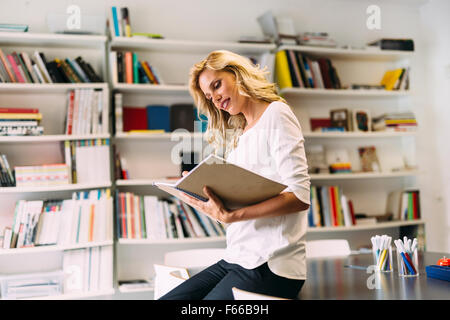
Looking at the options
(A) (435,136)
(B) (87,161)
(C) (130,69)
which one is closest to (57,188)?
(B) (87,161)

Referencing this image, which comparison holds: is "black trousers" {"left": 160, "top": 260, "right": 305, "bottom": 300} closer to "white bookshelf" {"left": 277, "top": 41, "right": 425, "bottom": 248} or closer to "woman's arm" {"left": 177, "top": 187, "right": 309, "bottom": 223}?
"woman's arm" {"left": 177, "top": 187, "right": 309, "bottom": 223}

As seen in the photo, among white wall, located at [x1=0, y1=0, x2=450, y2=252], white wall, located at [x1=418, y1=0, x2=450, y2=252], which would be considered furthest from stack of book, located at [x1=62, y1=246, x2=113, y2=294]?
white wall, located at [x1=418, y1=0, x2=450, y2=252]

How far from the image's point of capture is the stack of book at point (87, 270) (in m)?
2.49

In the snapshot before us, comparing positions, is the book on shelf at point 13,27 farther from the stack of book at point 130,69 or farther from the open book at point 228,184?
the open book at point 228,184

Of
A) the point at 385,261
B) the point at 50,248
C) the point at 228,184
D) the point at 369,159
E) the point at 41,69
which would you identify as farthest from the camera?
the point at 369,159

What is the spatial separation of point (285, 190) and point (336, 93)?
1981mm

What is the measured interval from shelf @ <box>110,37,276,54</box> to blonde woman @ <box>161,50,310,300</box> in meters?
1.40

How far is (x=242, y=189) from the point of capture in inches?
44.4

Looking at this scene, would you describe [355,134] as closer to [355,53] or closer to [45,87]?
[355,53]

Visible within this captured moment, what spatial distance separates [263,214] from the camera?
116 cm

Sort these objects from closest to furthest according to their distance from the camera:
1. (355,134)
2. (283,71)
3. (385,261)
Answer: (385,261), (283,71), (355,134)
